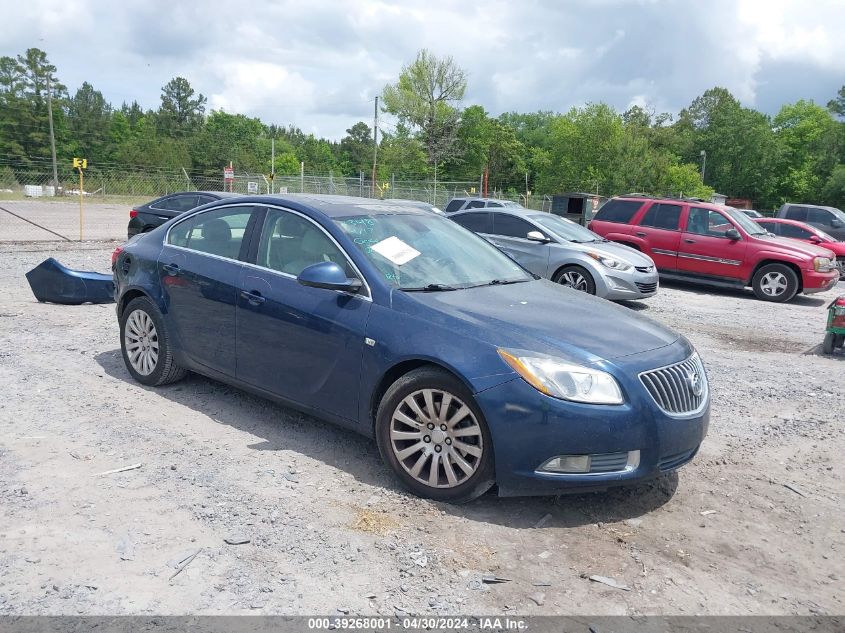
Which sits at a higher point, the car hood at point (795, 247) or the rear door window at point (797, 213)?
the rear door window at point (797, 213)

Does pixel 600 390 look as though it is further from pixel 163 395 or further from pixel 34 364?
pixel 34 364

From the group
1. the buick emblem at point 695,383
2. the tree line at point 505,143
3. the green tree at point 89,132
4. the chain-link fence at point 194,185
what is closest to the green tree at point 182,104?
the tree line at point 505,143

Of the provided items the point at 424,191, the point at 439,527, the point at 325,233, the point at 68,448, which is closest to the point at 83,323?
the point at 68,448

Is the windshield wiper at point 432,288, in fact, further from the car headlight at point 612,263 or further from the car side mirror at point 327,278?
the car headlight at point 612,263

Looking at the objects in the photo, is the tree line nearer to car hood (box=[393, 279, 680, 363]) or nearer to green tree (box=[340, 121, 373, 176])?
green tree (box=[340, 121, 373, 176])

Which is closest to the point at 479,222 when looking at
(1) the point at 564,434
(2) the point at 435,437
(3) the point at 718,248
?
(3) the point at 718,248

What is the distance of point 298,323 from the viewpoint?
4500 millimetres

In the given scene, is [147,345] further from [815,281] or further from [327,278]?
[815,281]

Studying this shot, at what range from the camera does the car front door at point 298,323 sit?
14.0 feet

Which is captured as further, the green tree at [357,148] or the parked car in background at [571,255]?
the green tree at [357,148]

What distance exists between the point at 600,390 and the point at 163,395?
3619mm

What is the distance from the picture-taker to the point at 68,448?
4.47 meters

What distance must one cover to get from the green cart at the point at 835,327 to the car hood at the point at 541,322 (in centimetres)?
480

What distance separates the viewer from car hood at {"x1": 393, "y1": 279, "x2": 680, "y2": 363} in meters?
3.76
